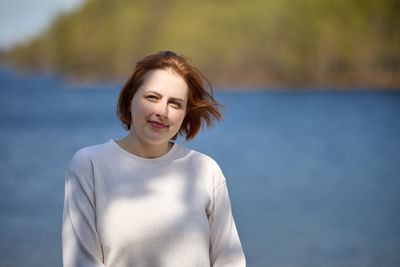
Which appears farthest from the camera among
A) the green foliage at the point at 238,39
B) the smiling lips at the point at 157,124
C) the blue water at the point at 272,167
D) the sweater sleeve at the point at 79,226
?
the green foliage at the point at 238,39

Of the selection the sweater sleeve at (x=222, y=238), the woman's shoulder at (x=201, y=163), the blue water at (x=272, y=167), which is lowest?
the blue water at (x=272, y=167)

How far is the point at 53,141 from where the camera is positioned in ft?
36.4

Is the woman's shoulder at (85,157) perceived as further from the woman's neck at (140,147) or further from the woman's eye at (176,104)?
the woman's eye at (176,104)

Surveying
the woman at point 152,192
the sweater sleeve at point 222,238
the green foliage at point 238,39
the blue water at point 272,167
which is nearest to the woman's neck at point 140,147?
the woman at point 152,192

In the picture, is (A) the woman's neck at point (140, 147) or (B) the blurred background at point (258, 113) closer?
(A) the woman's neck at point (140, 147)

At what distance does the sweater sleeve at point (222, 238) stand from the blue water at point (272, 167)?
319 centimetres

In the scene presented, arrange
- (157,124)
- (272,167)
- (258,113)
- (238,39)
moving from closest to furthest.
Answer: (157,124) → (272,167) → (258,113) → (238,39)

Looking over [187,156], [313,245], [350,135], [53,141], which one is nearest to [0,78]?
[53,141]

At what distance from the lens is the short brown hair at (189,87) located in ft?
4.96

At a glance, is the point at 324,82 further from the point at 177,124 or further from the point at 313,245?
the point at 177,124

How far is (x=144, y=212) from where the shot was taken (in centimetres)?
146

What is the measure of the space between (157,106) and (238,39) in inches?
658

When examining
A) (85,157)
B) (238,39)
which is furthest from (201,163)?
(238,39)

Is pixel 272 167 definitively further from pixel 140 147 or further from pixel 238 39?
pixel 238 39
